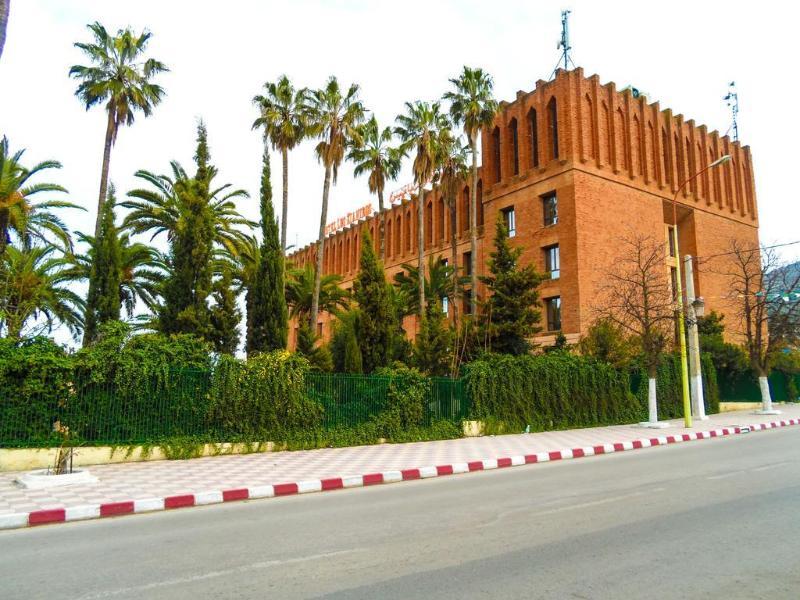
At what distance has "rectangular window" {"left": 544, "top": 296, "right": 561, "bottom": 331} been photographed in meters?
31.9

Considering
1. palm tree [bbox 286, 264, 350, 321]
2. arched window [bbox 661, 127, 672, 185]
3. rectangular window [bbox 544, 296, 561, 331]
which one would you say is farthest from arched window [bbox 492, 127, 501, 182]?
palm tree [bbox 286, 264, 350, 321]

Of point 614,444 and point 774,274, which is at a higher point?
point 774,274

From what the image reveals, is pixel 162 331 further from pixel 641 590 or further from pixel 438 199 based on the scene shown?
pixel 438 199

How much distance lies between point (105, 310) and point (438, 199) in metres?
27.9

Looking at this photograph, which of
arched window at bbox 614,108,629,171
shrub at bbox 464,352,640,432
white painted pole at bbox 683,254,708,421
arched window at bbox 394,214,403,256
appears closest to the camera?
shrub at bbox 464,352,640,432

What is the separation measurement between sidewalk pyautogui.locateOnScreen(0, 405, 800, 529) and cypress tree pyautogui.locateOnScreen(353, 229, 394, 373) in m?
6.00

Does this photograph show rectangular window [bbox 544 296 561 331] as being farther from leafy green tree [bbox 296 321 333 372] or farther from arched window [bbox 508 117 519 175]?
leafy green tree [bbox 296 321 333 372]

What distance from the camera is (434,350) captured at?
2377 centimetres

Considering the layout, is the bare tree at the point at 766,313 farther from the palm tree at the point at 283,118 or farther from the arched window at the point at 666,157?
the palm tree at the point at 283,118

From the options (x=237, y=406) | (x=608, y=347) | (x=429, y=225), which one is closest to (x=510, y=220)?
(x=429, y=225)

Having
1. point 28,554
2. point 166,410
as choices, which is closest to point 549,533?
point 28,554

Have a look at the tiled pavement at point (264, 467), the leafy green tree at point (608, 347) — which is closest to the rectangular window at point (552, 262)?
the leafy green tree at point (608, 347)

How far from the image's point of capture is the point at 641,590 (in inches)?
167

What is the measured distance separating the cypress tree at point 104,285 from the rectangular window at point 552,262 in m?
21.6
